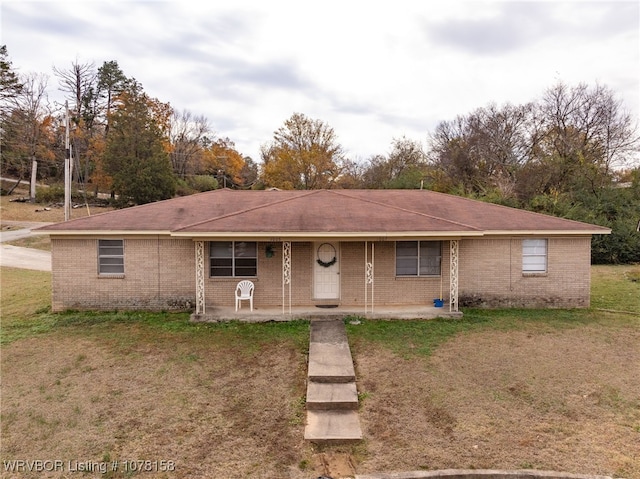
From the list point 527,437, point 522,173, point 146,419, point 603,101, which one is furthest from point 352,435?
point 603,101

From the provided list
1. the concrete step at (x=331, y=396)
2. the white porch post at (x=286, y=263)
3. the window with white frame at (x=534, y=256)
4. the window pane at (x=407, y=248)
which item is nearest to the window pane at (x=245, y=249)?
the white porch post at (x=286, y=263)

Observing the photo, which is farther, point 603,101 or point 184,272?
point 603,101

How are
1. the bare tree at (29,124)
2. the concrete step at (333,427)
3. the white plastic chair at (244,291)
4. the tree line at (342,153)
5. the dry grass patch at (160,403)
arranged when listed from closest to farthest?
1. the dry grass patch at (160,403)
2. the concrete step at (333,427)
3. the white plastic chair at (244,291)
4. the tree line at (342,153)
5. the bare tree at (29,124)

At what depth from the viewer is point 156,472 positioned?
4941mm

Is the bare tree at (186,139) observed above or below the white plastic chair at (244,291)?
above

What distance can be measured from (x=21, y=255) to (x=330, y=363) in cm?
2307

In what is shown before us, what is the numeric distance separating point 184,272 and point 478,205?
10393 millimetres

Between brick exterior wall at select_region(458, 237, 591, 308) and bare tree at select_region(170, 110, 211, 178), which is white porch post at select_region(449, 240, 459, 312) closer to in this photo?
brick exterior wall at select_region(458, 237, 591, 308)

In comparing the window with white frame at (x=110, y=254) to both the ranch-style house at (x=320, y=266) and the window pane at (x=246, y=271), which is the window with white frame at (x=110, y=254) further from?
the window pane at (x=246, y=271)

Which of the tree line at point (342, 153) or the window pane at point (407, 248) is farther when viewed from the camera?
the tree line at point (342, 153)

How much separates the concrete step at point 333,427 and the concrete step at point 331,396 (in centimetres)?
10

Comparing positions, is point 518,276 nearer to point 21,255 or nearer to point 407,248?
point 407,248

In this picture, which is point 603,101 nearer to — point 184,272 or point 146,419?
point 184,272

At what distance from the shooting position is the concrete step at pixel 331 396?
6512 mm
